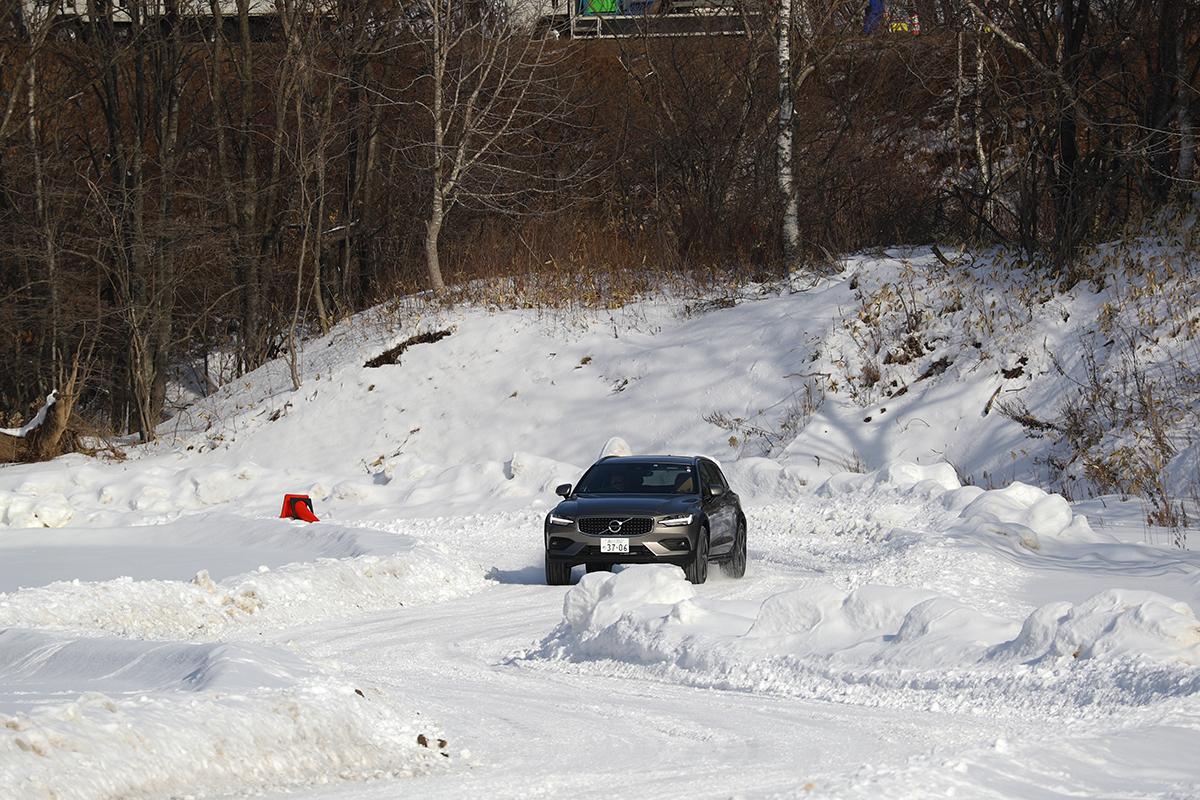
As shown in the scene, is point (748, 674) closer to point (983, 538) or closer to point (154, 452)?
point (983, 538)

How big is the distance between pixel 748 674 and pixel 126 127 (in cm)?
4154

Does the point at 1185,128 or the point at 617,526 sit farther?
the point at 1185,128

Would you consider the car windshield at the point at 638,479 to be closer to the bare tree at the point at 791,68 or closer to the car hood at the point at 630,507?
the car hood at the point at 630,507

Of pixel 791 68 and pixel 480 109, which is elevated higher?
pixel 791 68

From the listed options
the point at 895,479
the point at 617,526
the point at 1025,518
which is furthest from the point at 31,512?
the point at 1025,518

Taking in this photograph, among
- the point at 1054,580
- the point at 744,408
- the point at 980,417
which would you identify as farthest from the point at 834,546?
the point at 744,408

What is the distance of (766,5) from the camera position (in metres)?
35.4

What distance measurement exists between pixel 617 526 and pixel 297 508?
8749mm

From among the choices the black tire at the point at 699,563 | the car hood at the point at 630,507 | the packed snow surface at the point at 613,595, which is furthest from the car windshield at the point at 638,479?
the packed snow surface at the point at 613,595

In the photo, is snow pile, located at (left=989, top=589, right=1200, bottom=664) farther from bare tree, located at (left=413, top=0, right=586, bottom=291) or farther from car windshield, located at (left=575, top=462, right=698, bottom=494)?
bare tree, located at (left=413, top=0, right=586, bottom=291)

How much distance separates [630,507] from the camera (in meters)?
16.1

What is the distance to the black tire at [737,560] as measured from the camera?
55.6ft

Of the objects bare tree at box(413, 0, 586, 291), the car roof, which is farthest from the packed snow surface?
bare tree at box(413, 0, 586, 291)

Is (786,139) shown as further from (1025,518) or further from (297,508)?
(1025,518)
